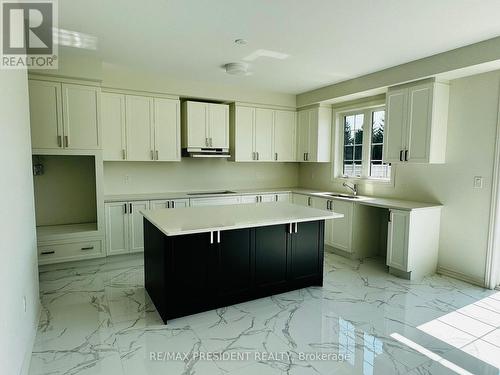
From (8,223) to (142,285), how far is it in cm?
196

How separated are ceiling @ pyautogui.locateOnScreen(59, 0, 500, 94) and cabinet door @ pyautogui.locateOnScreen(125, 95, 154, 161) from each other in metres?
0.54

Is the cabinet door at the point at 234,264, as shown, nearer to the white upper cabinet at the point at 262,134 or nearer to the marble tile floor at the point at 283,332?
the marble tile floor at the point at 283,332

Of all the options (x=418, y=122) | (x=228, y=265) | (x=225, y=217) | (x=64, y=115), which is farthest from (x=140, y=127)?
(x=418, y=122)

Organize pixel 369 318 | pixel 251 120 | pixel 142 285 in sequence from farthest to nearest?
pixel 251 120, pixel 142 285, pixel 369 318

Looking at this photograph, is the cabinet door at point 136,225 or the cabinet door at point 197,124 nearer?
the cabinet door at point 136,225

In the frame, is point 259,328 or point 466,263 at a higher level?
point 466,263

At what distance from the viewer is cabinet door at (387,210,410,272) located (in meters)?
3.63

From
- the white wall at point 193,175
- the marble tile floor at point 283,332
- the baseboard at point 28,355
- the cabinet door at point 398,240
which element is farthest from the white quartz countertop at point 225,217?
the white wall at point 193,175

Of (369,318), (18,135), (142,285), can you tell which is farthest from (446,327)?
(18,135)

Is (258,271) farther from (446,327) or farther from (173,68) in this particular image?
(173,68)

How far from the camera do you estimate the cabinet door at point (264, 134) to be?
213 inches

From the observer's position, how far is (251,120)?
5348 millimetres

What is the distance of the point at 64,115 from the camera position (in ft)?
12.3

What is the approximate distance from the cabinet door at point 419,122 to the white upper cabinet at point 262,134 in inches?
91.5
